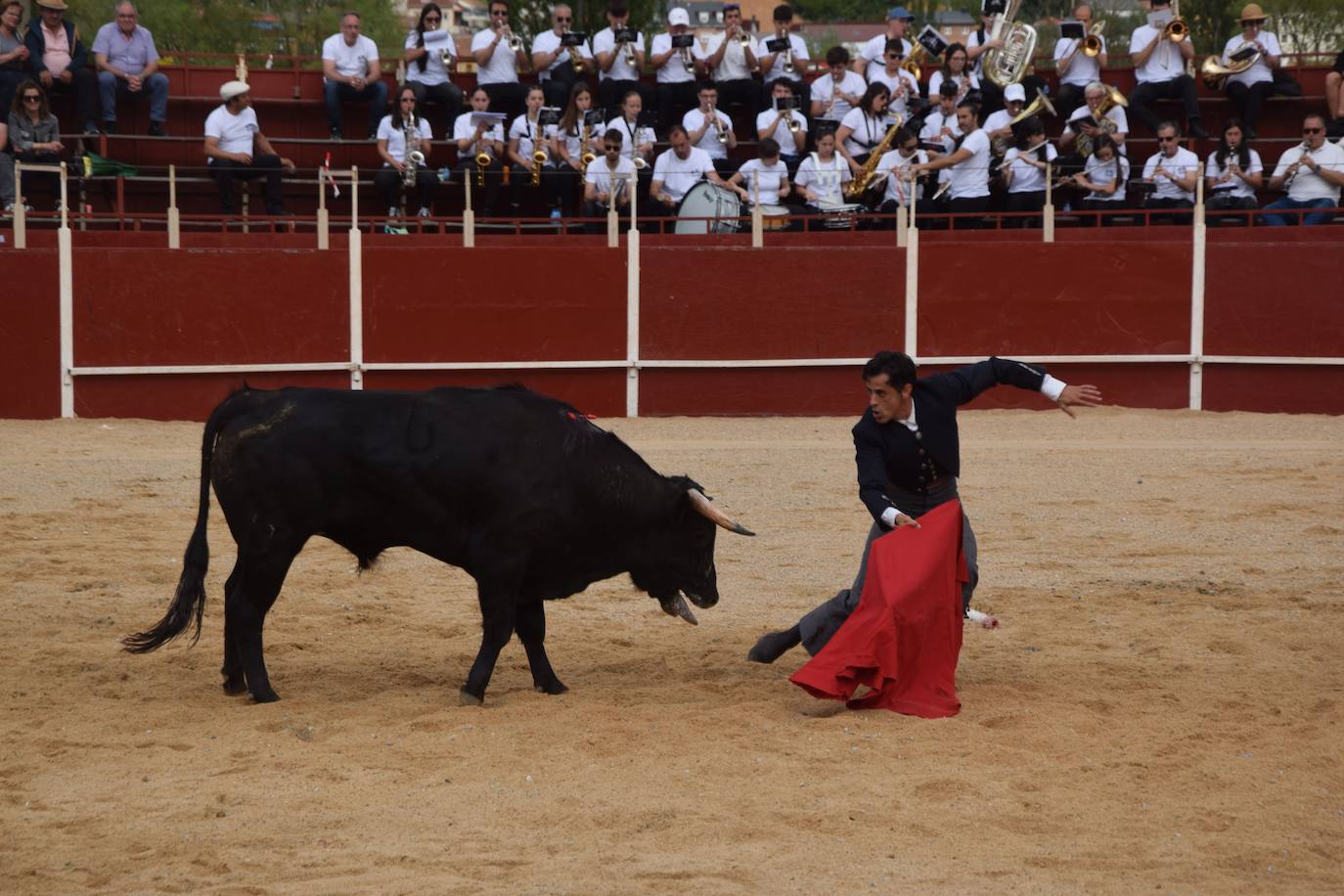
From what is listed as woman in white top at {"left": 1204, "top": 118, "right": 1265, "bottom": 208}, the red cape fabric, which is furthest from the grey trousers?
woman in white top at {"left": 1204, "top": 118, "right": 1265, "bottom": 208}

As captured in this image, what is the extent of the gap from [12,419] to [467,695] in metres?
9.25

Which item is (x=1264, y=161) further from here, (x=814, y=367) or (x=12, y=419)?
(x=12, y=419)

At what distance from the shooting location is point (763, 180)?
49.7 ft

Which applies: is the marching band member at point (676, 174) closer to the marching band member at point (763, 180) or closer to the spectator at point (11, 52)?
the marching band member at point (763, 180)

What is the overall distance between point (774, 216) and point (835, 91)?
187cm

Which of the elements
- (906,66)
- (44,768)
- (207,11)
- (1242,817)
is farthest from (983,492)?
(207,11)

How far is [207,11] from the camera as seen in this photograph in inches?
1143

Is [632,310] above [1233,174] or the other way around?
the other way around

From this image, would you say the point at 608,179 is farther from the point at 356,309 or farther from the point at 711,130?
the point at 356,309

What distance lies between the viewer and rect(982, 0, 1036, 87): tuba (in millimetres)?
16250

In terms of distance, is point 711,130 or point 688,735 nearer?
point 688,735

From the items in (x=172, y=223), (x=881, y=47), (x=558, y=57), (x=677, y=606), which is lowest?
(x=677, y=606)

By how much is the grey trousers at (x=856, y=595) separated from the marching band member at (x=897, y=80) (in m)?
10.4

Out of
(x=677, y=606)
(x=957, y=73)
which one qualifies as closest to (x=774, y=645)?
(x=677, y=606)
